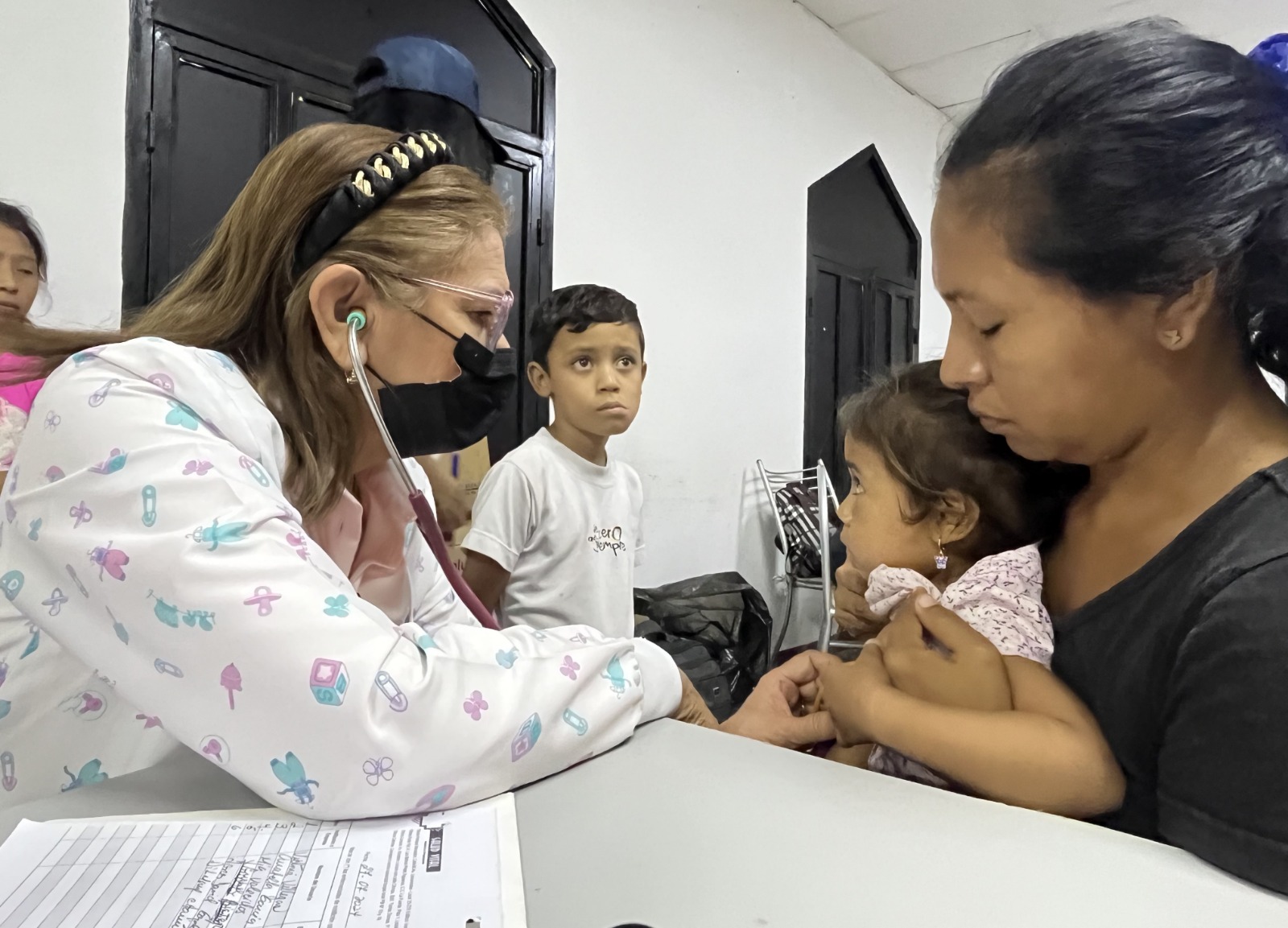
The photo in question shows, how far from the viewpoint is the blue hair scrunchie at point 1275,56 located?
66 centimetres

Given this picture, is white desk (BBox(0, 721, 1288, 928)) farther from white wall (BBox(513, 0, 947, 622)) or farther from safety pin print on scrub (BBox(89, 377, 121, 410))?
white wall (BBox(513, 0, 947, 622))

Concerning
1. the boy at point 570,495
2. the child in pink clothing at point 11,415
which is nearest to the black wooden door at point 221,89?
the boy at point 570,495

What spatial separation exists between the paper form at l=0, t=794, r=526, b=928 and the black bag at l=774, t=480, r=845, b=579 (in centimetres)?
301

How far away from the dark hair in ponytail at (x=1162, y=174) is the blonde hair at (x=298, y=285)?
0.66 metres

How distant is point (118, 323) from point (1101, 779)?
1.90 metres

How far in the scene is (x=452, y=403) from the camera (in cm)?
97

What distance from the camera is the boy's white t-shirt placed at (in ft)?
5.83

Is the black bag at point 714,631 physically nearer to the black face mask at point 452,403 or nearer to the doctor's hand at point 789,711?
the doctor's hand at point 789,711

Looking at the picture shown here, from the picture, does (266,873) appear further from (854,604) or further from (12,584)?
(854,604)

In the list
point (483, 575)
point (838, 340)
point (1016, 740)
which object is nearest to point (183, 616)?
point (1016, 740)

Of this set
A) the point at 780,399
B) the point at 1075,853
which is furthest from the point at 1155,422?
the point at 780,399

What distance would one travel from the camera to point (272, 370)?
34.2 inches

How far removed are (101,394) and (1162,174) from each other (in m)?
0.88

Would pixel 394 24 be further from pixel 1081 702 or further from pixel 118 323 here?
pixel 1081 702
